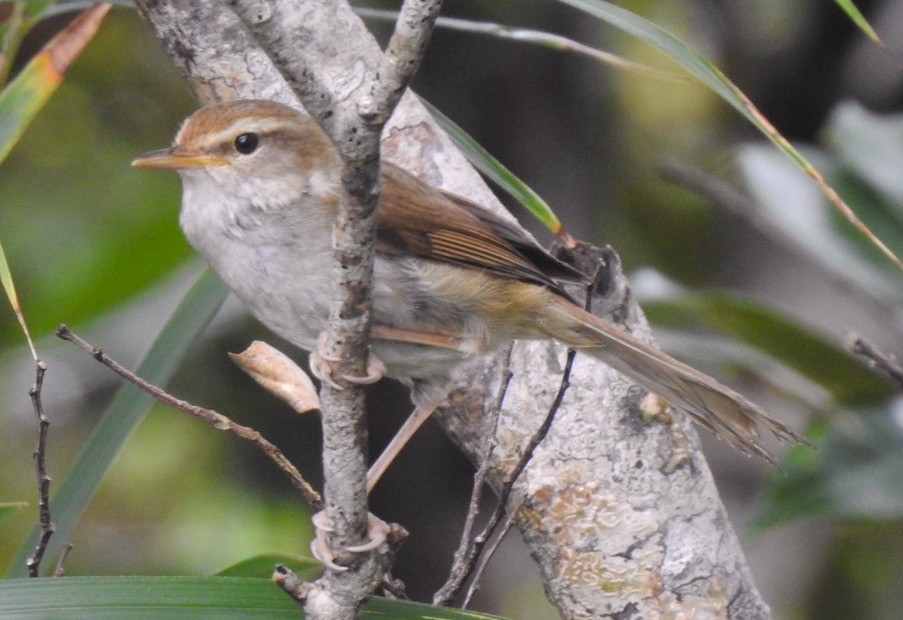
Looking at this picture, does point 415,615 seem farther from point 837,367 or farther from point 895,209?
point 895,209

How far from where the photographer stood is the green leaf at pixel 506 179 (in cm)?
289

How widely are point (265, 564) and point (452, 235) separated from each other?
3.01 feet

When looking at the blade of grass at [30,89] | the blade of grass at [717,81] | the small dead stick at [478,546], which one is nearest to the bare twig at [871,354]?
the blade of grass at [717,81]

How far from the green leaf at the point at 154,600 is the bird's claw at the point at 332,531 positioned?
11 cm

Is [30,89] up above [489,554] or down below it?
above

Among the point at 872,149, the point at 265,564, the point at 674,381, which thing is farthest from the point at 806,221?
the point at 265,564

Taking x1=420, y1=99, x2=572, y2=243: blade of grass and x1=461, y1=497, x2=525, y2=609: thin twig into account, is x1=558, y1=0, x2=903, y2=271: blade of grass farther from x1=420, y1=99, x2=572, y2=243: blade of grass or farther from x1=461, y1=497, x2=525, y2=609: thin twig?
x1=461, y1=497, x2=525, y2=609: thin twig

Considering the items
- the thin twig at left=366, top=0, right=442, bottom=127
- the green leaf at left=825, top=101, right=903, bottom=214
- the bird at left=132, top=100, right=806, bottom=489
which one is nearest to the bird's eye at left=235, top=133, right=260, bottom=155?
the bird at left=132, top=100, right=806, bottom=489

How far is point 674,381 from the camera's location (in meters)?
2.96

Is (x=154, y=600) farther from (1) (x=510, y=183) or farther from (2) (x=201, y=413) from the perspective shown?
(1) (x=510, y=183)

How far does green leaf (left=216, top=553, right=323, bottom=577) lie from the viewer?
2.84 meters

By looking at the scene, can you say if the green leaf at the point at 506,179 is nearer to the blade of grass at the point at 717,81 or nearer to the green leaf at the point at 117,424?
the blade of grass at the point at 717,81

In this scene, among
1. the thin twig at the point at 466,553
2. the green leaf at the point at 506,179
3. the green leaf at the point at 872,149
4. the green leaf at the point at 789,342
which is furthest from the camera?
the green leaf at the point at 872,149

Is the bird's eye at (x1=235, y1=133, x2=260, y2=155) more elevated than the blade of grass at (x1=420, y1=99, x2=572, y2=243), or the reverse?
the blade of grass at (x1=420, y1=99, x2=572, y2=243)
